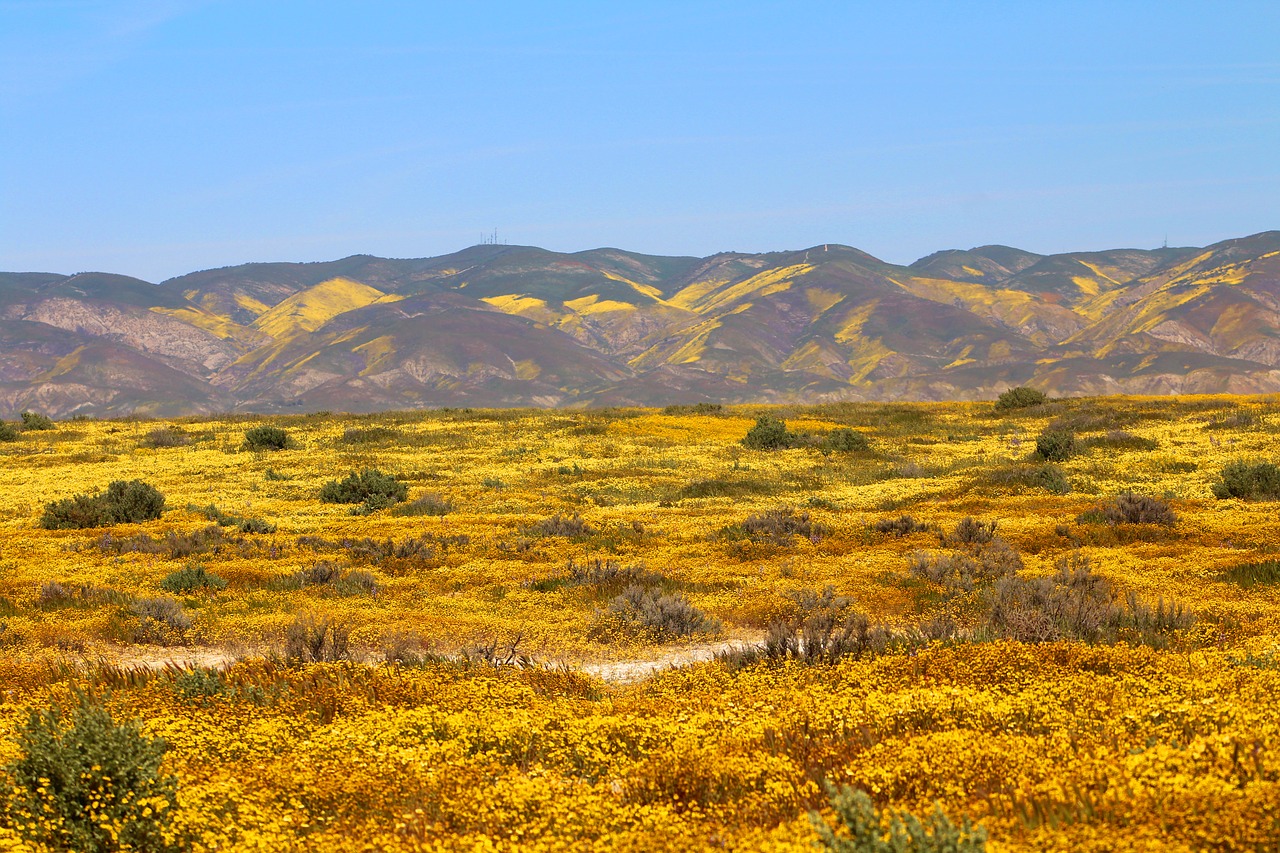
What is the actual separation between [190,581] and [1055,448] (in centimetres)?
2391

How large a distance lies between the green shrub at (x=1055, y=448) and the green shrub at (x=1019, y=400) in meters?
21.3

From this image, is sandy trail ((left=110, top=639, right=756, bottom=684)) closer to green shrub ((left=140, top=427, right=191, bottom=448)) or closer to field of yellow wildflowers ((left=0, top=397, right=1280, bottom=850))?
field of yellow wildflowers ((left=0, top=397, right=1280, bottom=850))

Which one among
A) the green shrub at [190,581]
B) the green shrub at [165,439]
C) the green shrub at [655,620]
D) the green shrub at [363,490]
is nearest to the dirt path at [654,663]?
the green shrub at [655,620]

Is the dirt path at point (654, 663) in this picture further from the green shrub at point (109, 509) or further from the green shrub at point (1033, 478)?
the green shrub at point (109, 509)

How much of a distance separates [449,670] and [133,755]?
3680mm

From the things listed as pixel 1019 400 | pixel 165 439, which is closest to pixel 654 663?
pixel 165 439

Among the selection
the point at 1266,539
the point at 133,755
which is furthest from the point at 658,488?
the point at 133,755

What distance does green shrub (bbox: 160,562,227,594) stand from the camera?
15008 millimetres

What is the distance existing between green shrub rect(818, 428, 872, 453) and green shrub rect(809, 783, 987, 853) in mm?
31117

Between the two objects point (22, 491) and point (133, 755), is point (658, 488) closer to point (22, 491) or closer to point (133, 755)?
point (22, 491)

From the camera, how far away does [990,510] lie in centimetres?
2191

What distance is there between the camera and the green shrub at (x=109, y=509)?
2230 cm

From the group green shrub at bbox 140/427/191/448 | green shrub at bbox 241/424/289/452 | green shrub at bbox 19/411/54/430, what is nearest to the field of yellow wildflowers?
green shrub at bbox 241/424/289/452

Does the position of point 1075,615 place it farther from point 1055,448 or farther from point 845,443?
point 845,443
